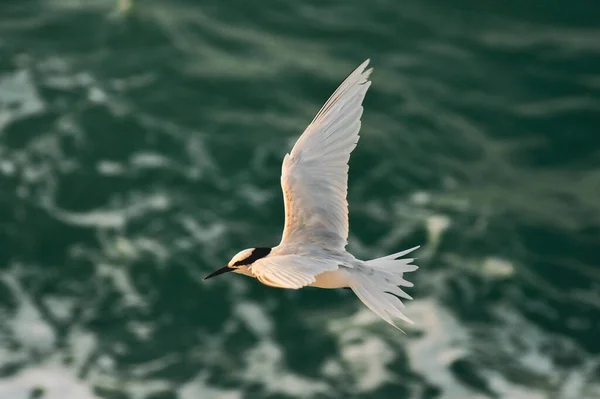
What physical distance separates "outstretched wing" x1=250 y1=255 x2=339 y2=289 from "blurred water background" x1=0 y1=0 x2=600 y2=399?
25.3ft

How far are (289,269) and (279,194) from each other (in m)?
10.6

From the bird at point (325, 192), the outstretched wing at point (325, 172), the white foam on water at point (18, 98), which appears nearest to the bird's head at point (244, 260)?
the bird at point (325, 192)

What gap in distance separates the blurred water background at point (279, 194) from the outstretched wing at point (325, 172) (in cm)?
651

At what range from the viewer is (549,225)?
21109 mm

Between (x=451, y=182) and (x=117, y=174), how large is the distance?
605cm

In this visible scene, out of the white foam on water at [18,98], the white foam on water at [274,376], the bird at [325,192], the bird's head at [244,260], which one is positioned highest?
the white foam on water at [18,98]

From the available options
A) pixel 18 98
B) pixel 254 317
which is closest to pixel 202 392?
pixel 254 317

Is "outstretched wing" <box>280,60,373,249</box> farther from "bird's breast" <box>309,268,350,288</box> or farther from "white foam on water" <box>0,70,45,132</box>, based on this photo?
"white foam on water" <box>0,70,45,132</box>

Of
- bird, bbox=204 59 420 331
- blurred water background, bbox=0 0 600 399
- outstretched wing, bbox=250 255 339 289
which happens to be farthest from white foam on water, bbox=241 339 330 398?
outstretched wing, bbox=250 255 339 289

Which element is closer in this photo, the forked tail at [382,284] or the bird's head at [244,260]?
the forked tail at [382,284]

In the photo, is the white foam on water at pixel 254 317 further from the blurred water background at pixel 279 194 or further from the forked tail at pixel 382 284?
the forked tail at pixel 382 284

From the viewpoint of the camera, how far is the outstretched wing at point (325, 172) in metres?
12.4

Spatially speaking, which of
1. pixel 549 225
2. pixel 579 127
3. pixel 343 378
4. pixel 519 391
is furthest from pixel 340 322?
pixel 579 127

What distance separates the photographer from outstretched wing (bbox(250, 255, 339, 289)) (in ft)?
32.9
